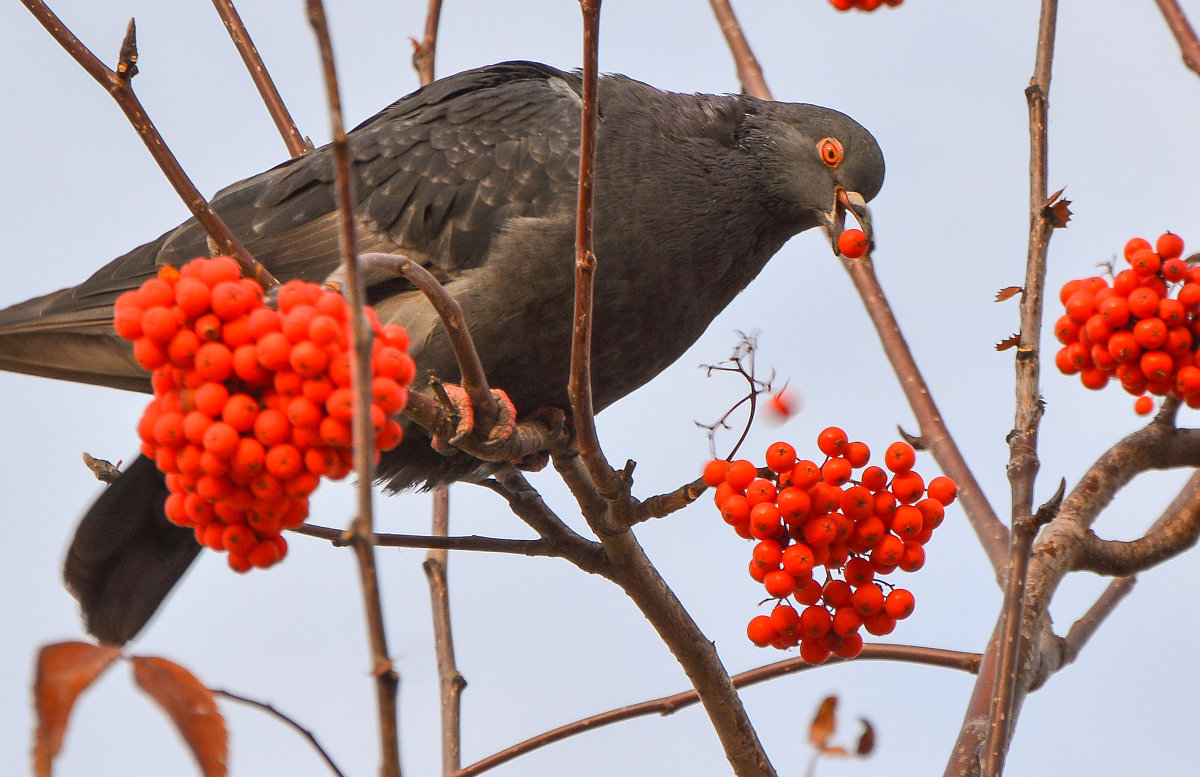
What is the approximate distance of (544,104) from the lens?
4449 millimetres

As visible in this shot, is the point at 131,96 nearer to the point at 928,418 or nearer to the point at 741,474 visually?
the point at 741,474

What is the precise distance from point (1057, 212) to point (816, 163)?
5.59ft

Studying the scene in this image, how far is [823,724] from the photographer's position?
90.0 inches

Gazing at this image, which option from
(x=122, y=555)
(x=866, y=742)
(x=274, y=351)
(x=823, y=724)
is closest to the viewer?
(x=274, y=351)

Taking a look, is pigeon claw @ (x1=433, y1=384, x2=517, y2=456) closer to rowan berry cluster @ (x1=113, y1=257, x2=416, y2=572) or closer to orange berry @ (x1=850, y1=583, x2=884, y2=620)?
rowan berry cluster @ (x1=113, y1=257, x2=416, y2=572)

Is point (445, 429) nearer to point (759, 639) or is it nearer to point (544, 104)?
point (759, 639)

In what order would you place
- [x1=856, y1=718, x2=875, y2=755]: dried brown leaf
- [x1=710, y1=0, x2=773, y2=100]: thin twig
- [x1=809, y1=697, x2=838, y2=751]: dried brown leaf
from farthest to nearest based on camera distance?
[x1=710, y1=0, x2=773, y2=100]: thin twig < [x1=856, y1=718, x2=875, y2=755]: dried brown leaf < [x1=809, y1=697, x2=838, y2=751]: dried brown leaf

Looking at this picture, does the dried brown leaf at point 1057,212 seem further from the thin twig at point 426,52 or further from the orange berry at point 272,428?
the thin twig at point 426,52

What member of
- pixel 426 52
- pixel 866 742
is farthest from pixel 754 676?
pixel 426 52

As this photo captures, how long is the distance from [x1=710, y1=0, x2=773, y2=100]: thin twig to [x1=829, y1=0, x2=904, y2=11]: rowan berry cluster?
867 mm

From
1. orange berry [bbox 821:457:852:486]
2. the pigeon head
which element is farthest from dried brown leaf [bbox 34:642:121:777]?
the pigeon head

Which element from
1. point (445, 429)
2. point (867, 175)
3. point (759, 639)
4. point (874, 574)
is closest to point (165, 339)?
point (445, 429)

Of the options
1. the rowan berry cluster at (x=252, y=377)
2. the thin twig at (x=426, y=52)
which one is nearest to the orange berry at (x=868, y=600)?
the rowan berry cluster at (x=252, y=377)

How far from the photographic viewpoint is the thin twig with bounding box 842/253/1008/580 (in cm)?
374
